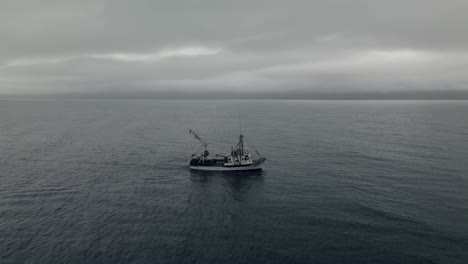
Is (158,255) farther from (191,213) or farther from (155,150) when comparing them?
(155,150)

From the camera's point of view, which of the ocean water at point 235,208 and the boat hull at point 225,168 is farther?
the boat hull at point 225,168

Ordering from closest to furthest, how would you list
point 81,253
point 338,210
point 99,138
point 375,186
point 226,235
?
point 81,253 → point 226,235 → point 338,210 → point 375,186 → point 99,138

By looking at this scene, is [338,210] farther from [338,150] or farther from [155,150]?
[155,150]

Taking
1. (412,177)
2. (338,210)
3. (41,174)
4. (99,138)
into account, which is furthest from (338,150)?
(99,138)

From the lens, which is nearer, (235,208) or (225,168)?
(235,208)

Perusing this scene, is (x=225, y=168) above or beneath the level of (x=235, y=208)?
above

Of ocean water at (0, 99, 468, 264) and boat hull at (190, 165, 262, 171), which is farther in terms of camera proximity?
boat hull at (190, 165, 262, 171)

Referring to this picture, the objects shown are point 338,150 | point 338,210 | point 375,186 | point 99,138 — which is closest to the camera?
point 338,210

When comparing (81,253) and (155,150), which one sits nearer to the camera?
(81,253)

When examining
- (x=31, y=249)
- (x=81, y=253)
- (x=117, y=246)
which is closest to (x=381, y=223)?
(x=117, y=246)
